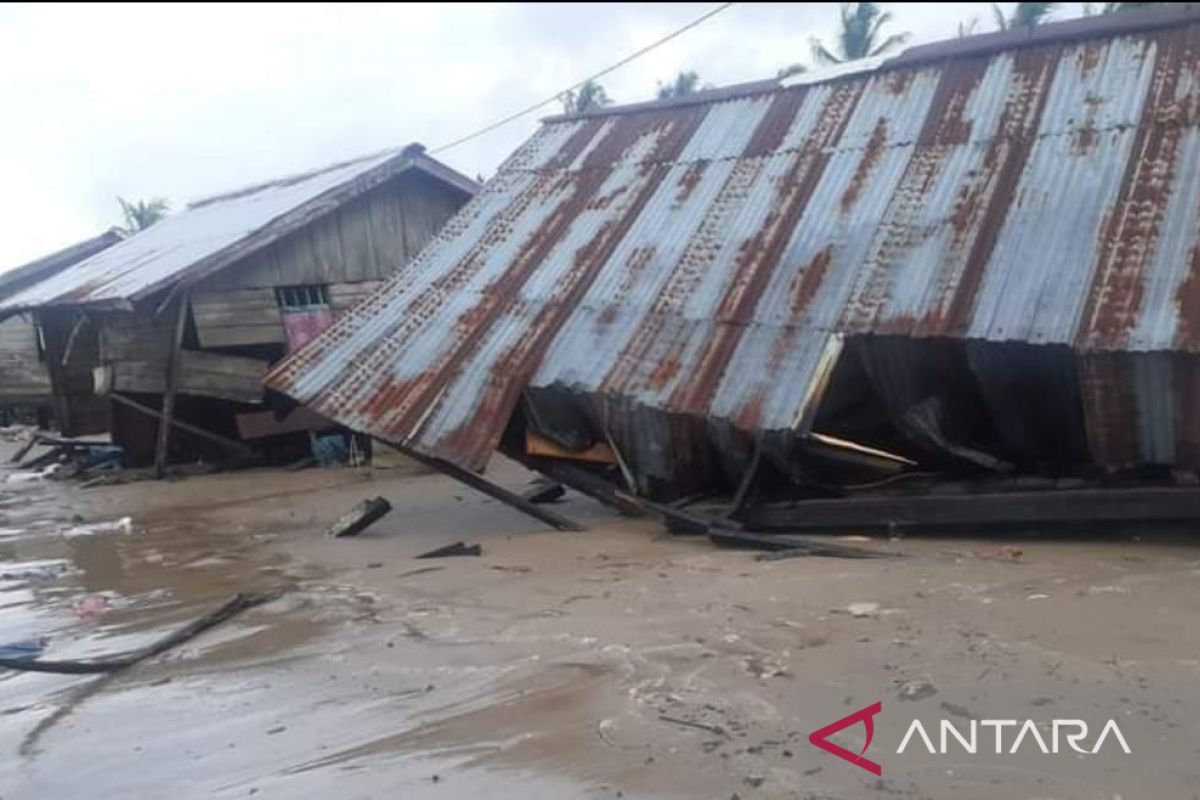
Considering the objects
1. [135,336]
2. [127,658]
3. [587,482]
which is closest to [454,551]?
[587,482]

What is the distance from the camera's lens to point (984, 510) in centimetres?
787

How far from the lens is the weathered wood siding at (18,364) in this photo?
27156 millimetres

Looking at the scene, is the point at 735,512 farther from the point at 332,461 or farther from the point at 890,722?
the point at 332,461

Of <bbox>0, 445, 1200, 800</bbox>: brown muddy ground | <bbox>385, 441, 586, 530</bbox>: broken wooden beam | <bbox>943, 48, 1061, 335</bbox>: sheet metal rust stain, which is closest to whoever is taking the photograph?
<bbox>0, 445, 1200, 800</bbox>: brown muddy ground

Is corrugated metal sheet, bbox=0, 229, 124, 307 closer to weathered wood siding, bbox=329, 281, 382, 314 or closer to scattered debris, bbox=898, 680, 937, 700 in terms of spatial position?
weathered wood siding, bbox=329, 281, 382, 314

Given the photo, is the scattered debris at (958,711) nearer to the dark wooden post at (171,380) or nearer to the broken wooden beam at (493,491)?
the broken wooden beam at (493,491)

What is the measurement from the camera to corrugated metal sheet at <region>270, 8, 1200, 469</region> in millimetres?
7824

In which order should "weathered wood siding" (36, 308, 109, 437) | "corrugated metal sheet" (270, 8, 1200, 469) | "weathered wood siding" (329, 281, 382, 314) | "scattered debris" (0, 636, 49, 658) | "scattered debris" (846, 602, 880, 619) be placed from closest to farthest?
"scattered debris" (846, 602, 880, 619), "scattered debris" (0, 636, 49, 658), "corrugated metal sheet" (270, 8, 1200, 469), "weathered wood siding" (329, 281, 382, 314), "weathered wood siding" (36, 308, 109, 437)

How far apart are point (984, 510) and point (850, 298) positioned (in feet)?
5.89

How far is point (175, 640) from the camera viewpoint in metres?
6.80

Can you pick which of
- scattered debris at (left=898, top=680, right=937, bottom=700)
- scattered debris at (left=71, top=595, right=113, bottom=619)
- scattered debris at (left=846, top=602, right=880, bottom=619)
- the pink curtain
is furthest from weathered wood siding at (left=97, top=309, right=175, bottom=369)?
scattered debris at (left=898, top=680, right=937, bottom=700)

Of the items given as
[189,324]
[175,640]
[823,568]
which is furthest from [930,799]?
[189,324]

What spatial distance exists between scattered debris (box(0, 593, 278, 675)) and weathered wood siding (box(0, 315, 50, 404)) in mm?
22453

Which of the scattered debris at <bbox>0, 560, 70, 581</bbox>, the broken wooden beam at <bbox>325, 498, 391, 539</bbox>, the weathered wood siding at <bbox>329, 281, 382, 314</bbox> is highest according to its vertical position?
the weathered wood siding at <bbox>329, 281, 382, 314</bbox>
